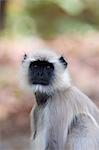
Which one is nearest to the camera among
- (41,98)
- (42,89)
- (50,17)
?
(42,89)

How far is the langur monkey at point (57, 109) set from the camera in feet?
33.8

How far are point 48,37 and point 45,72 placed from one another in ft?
16.8

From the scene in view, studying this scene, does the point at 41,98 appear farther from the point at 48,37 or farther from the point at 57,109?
the point at 48,37

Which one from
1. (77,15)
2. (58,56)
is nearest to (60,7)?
(77,15)

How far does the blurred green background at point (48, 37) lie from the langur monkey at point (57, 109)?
154 inches

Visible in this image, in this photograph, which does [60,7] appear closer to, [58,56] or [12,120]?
[12,120]

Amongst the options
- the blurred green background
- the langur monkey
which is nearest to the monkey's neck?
the langur monkey

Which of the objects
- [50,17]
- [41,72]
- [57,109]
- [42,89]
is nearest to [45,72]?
[41,72]

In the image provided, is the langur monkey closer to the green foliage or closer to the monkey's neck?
the monkey's neck

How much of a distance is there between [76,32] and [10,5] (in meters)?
1.02

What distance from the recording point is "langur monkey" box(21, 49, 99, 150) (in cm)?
1030

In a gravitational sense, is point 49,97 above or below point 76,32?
below

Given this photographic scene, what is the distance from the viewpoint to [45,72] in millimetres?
10367

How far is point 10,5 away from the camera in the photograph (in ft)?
50.9
